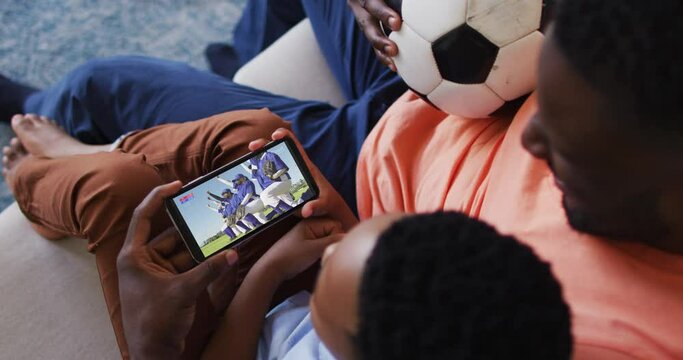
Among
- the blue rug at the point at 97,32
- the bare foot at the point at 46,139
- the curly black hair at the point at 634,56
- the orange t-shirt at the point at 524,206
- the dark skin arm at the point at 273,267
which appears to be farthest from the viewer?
the blue rug at the point at 97,32

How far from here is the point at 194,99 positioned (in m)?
1.08

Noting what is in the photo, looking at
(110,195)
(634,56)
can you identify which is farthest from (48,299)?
(634,56)

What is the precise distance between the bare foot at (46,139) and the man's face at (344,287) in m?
0.66

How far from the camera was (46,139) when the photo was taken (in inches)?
45.1

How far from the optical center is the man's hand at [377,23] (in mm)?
801

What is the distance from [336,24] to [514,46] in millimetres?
487

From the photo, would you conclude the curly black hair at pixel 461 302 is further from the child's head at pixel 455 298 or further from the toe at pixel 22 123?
the toe at pixel 22 123

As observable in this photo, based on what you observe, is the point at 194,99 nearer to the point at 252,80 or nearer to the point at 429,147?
the point at 252,80

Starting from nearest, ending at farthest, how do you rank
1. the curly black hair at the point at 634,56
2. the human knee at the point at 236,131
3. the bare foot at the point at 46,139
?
the curly black hair at the point at 634,56 < the human knee at the point at 236,131 < the bare foot at the point at 46,139

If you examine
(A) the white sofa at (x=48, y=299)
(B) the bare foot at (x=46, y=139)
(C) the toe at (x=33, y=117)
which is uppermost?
(C) the toe at (x=33, y=117)

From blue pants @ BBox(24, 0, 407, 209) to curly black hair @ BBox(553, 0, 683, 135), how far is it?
1.81ft

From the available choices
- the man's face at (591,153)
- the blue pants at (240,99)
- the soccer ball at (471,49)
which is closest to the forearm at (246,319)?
the blue pants at (240,99)

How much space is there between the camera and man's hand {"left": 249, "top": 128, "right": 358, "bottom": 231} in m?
0.87

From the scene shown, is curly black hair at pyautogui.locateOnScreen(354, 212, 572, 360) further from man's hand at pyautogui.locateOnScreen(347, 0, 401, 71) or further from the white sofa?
the white sofa
